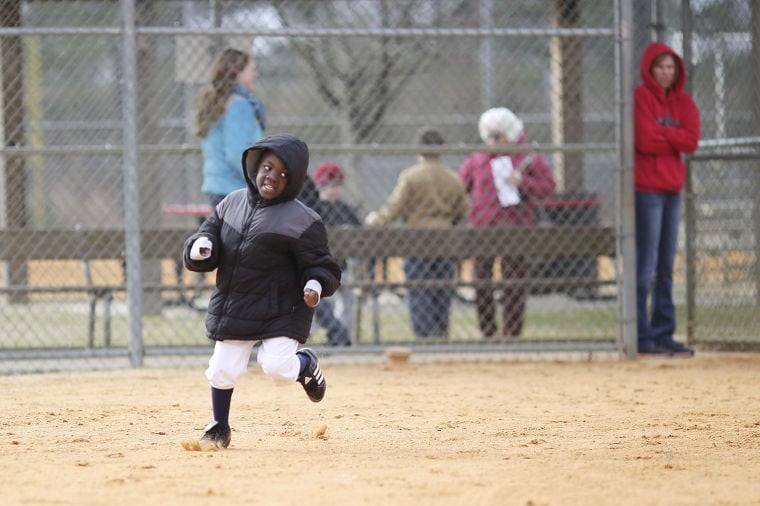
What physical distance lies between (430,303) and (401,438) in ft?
13.2

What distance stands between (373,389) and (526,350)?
68.6 inches

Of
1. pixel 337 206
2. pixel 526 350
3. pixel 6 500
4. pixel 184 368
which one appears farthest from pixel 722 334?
pixel 6 500

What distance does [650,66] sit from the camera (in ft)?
28.1

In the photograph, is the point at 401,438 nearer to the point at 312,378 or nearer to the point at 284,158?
the point at 312,378

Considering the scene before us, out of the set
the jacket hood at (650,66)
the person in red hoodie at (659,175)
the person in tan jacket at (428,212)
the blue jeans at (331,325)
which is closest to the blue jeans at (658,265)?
the person in red hoodie at (659,175)

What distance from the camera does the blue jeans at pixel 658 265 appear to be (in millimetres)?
8586

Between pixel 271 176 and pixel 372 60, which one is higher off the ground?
pixel 372 60

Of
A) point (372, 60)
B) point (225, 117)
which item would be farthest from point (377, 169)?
point (225, 117)

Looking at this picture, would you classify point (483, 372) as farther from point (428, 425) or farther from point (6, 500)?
point (6, 500)

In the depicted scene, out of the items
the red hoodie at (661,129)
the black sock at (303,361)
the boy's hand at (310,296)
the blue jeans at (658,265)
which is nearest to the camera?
the boy's hand at (310,296)

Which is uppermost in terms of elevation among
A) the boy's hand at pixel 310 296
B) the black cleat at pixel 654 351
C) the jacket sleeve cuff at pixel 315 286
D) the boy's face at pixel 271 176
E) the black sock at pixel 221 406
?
the boy's face at pixel 271 176

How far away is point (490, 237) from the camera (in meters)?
8.58

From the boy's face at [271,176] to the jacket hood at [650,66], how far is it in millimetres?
4396

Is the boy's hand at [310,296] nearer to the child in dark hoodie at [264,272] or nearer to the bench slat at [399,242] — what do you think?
the child in dark hoodie at [264,272]
